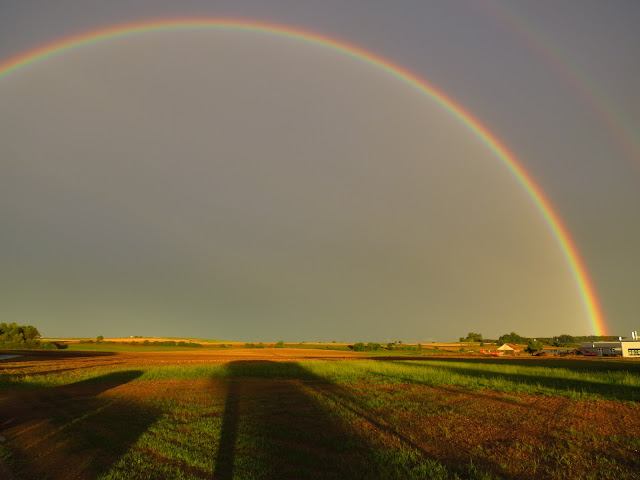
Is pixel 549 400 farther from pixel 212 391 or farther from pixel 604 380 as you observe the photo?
pixel 212 391

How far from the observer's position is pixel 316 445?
39.8 ft

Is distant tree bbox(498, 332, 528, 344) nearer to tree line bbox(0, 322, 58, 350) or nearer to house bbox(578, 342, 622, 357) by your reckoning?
house bbox(578, 342, 622, 357)

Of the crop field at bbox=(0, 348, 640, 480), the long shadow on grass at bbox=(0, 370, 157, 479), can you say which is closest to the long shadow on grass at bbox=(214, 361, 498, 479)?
the crop field at bbox=(0, 348, 640, 480)

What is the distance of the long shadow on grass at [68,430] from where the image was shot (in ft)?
33.6

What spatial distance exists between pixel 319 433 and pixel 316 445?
61.5 inches

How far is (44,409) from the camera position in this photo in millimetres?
18578

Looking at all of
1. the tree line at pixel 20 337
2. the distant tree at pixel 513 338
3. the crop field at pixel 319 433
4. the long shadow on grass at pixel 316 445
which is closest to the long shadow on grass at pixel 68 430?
the crop field at pixel 319 433

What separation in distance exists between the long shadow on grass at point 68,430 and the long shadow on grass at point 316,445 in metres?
2.85

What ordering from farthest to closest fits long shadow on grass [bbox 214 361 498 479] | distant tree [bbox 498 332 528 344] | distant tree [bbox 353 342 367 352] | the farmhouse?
distant tree [bbox 498 332 528 344]
distant tree [bbox 353 342 367 352]
the farmhouse
long shadow on grass [bbox 214 361 498 479]

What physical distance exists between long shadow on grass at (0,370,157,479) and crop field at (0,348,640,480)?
0.04m

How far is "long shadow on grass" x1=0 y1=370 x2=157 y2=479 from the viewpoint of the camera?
10229mm

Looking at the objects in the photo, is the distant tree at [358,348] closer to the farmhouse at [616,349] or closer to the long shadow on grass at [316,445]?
the farmhouse at [616,349]

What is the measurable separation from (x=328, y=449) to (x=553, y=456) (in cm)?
561

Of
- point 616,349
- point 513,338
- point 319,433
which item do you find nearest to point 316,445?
point 319,433
